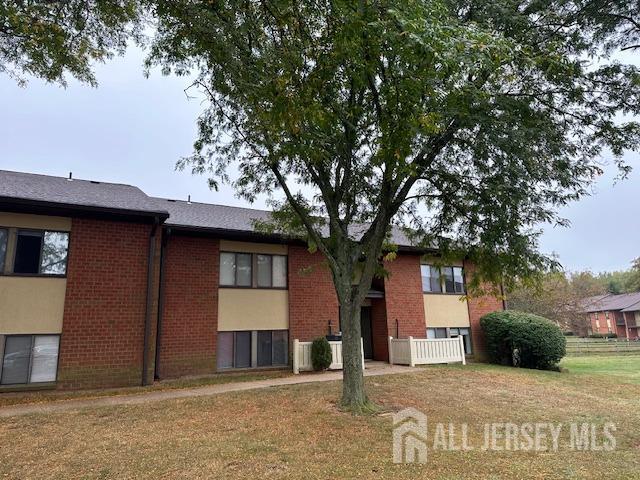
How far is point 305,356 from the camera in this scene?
532 inches

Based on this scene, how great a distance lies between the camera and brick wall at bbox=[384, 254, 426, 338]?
1625 cm

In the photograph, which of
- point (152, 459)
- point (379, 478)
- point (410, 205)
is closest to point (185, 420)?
point (152, 459)

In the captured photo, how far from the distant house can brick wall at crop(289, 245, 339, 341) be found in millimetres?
51138

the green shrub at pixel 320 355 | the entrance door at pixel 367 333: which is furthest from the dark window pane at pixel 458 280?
the green shrub at pixel 320 355

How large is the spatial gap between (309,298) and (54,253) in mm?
7843

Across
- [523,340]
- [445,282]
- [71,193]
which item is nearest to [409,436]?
[71,193]

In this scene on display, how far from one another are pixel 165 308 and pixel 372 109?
26.9 ft

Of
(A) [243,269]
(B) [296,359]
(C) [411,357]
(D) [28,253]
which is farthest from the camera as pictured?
(C) [411,357]

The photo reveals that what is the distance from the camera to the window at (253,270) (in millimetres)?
13352

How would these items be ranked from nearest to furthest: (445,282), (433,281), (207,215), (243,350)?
(243,350) < (207,215) < (433,281) < (445,282)

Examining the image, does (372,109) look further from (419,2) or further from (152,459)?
(152,459)

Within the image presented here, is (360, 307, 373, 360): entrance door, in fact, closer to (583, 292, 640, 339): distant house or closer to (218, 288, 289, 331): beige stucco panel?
(218, 288, 289, 331): beige stucco panel

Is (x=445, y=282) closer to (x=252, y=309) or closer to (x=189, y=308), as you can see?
→ (x=252, y=309)

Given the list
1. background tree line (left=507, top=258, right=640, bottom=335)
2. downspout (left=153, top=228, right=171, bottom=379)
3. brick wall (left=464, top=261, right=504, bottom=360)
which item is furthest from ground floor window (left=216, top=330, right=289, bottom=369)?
brick wall (left=464, top=261, right=504, bottom=360)
